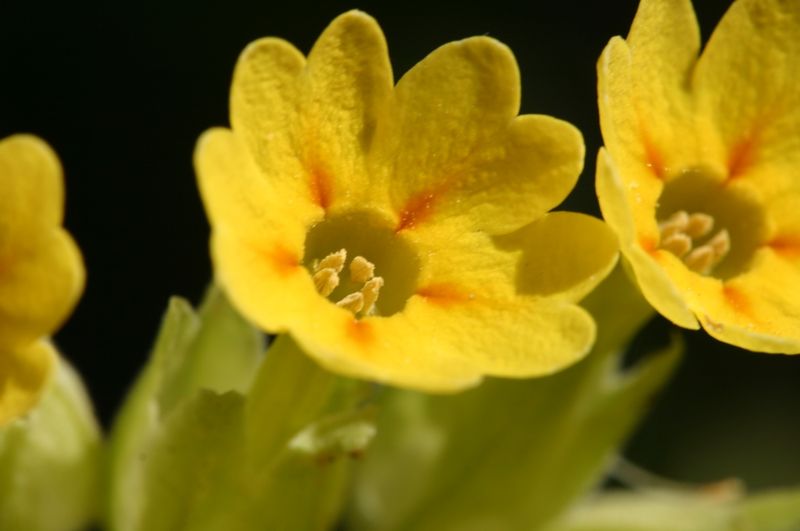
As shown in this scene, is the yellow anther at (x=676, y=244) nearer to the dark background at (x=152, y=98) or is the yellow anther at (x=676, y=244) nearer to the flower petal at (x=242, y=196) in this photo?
the flower petal at (x=242, y=196)

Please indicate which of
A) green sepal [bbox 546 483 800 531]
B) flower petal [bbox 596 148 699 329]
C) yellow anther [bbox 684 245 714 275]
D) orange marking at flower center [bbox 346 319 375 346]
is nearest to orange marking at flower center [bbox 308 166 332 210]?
orange marking at flower center [bbox 346 319 375 346]

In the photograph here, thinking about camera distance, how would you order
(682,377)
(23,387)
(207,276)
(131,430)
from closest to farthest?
(23,387)
(131,430)
(207,276)
(682,377)

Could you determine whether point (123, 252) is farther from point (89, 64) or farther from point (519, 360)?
point (519, 360)

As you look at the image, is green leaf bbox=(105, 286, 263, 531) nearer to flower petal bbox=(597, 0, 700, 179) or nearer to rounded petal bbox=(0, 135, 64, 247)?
rounded petal bbox=(0, 135, 64, 247)

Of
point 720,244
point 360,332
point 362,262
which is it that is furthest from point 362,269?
point 720,244

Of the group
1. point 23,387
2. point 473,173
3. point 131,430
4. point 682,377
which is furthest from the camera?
point 682,377

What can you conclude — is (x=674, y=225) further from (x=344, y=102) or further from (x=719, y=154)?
(x=344, y=102)

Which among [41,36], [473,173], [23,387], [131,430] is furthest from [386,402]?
[41,36]
